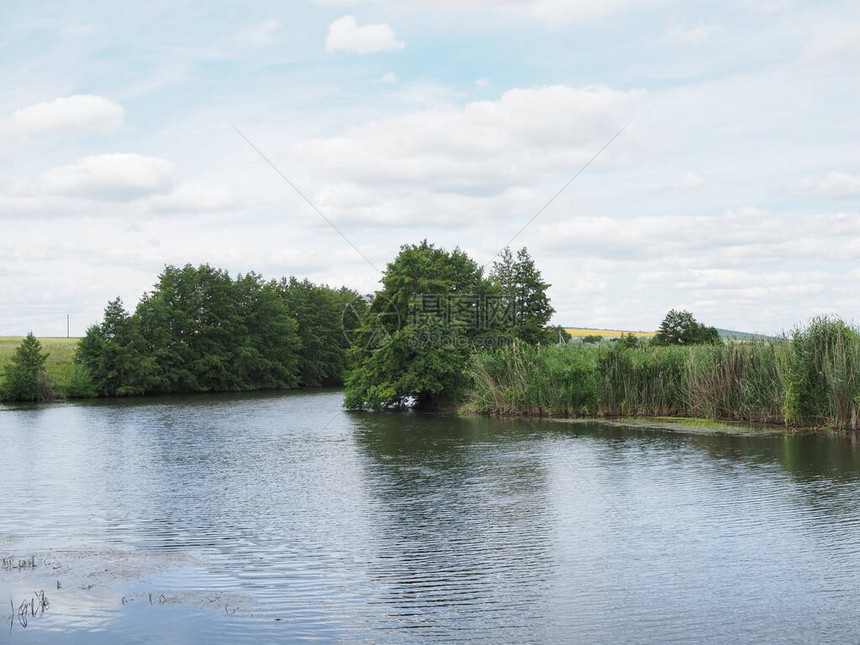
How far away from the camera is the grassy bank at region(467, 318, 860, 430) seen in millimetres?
24875

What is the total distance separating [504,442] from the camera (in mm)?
25922

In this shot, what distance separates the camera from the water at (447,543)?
857 centimetres

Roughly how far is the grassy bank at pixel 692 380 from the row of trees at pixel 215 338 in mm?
37039

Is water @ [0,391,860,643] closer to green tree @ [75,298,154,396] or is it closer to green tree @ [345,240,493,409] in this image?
green tree @ [345,240,493,409]

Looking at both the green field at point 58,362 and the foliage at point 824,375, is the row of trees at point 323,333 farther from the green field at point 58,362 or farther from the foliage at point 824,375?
the foliage at point 824,375

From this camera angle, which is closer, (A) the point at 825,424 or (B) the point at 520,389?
(A) the point at 825,424

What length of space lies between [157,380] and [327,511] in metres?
54.7

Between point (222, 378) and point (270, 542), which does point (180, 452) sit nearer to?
point (270, 542)

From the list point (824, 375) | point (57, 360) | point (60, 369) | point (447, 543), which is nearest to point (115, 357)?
point (60, 369)

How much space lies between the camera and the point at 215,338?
76562 millimetres

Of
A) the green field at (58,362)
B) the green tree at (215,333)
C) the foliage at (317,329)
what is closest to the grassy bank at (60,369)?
the green field at (58,362)

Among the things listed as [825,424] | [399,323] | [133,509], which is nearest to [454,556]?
[133,509]

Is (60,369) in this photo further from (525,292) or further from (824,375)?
(824,375)

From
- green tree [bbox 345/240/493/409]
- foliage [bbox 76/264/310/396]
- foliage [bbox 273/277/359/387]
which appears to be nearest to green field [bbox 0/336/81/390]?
foliage [bbox 76/264/310/396]
